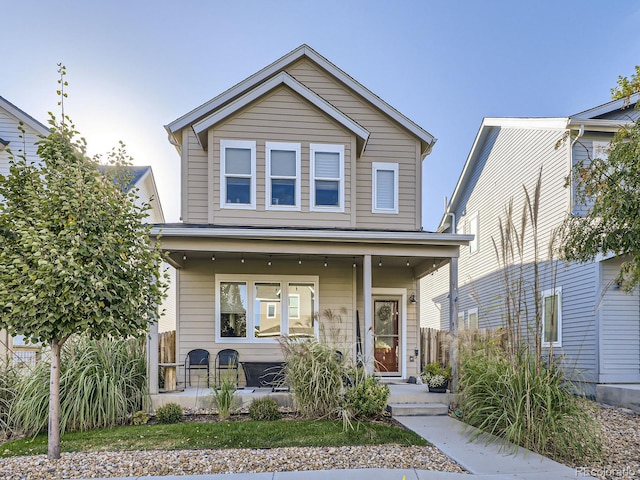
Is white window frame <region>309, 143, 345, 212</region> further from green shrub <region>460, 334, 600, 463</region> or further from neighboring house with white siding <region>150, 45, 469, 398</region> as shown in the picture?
green shrub <region>460, 334, 600, 463</region>

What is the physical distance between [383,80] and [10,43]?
484 inches

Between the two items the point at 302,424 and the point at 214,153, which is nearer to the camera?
the point at 302,424

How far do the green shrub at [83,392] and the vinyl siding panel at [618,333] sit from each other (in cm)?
970

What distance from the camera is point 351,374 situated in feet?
24.1

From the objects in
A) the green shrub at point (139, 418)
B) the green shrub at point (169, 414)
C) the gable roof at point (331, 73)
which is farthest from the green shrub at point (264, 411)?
the gable roof at point (331, 73)

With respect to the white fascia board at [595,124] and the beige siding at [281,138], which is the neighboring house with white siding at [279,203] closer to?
the beige siding at [281,138]

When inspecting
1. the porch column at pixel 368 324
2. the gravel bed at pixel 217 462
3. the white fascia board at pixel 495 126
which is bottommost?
the gravel bed at pixel 217 462

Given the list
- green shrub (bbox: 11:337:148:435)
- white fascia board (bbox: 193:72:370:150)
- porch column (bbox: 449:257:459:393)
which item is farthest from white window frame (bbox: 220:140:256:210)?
porch column (bbox: 449:257:459:393)

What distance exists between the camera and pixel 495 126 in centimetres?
1567

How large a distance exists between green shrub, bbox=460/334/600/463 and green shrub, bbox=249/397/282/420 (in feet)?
10.4

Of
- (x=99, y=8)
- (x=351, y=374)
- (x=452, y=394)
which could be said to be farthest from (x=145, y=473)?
(x=99, y=8)

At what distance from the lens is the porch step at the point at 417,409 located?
25.9 ft

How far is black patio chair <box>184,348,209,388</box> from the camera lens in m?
10.0

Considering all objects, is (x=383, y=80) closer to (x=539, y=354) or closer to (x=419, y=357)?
(x=419, y=357)
